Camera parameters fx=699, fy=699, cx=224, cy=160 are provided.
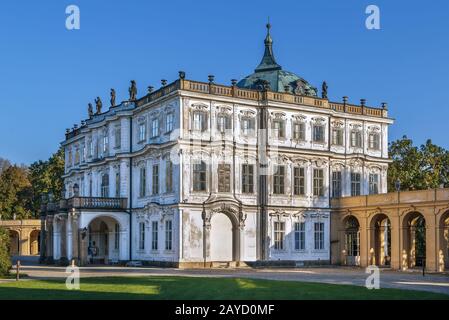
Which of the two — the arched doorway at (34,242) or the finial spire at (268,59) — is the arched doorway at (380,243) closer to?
the finial spire at (268,59)

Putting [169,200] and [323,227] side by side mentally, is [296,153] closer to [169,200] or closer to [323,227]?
[323,227]

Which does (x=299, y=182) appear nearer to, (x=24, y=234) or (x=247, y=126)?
(x=247, y=126)

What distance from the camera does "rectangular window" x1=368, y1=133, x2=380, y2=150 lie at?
54344mm

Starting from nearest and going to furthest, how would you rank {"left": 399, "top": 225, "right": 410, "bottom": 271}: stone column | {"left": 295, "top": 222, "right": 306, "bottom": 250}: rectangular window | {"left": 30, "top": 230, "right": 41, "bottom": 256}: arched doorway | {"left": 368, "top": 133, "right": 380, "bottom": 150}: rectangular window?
{"left": 399, "top": 225, "right": 410, "bottom": 271}: stone column → {"left": 295, "top": 222, "right": 306, "bottom": 250}: rectangular window → {"left": 368, "top": 133, "right": 380, "bottom": 150}: rectangular window → {"left": 30, "top": 230, "right": 41, "bottom": 256}: arched doorway

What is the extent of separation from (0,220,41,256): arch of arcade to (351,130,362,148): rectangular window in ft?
146

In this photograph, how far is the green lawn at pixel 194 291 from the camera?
2295cm

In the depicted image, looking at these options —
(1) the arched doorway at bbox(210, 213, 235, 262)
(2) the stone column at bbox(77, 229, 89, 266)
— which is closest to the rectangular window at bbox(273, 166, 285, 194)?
(1) the arched doorway at bbox(210, 213, 235, 262)

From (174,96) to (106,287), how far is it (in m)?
20.9

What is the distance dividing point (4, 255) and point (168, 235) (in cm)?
1349

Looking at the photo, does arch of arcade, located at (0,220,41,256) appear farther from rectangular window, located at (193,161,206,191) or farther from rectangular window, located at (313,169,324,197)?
rectangular window, located at (313,169,324,197)

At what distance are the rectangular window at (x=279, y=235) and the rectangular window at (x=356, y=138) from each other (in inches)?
367

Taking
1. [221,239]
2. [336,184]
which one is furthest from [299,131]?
[221,239]

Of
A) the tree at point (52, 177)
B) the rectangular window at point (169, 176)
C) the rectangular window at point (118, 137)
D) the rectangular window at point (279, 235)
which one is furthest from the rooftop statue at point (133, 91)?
the tree at point (52, 177)
